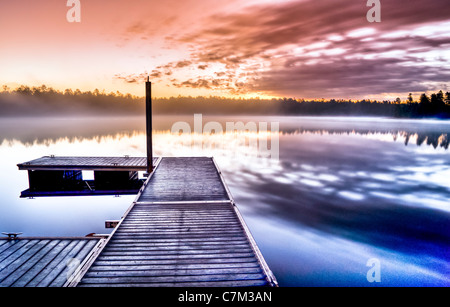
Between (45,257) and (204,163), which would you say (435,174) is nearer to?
(204,163)

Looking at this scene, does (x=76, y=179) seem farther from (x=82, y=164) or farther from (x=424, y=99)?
(x=424, y=99)

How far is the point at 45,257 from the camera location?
6.67 m

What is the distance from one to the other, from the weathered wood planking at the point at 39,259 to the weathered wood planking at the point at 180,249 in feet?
4.40

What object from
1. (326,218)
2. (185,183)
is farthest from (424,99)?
(185,183)

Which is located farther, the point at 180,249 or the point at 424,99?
the point at 424,99

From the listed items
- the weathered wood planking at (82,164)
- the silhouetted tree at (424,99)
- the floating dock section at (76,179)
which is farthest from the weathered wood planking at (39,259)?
the silhouetted tree at (424,99)

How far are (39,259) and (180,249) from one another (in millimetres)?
3974

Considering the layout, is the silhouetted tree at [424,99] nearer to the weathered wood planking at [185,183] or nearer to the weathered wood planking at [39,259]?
the weathered wood planking at [185,183]

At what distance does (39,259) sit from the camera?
6582 mm

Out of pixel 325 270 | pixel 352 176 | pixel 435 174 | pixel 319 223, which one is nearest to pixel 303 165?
pixel 352 176

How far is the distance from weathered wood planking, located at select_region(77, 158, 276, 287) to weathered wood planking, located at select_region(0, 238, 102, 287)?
4.40ft

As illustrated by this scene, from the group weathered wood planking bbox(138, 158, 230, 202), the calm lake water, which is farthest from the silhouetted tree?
weathered wood planking bbox(138, 158, 230, 202)

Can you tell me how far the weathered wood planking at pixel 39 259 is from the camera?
19.0 ft

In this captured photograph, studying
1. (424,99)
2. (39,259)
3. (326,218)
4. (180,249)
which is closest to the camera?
(180,249)
